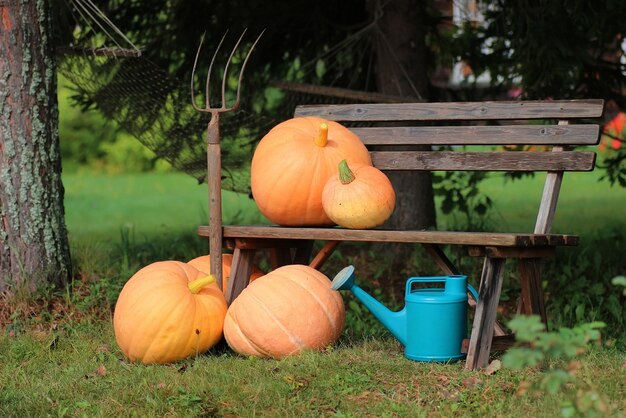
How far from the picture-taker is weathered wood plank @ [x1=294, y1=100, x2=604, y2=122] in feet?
14.1

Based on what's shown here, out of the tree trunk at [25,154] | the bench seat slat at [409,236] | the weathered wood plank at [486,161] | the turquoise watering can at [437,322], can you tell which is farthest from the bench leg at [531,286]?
the tree trunk at [25,154]

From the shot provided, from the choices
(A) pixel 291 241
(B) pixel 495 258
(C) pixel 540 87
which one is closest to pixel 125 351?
(A) pixel 291 241

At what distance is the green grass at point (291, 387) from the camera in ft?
10.8

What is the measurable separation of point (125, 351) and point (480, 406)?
1.61 m

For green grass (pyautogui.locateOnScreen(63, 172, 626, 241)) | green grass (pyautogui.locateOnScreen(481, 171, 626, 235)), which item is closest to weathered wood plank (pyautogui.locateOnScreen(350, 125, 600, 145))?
green grass (pyautogui.locateOnScreen(481, 171, 626, 235))

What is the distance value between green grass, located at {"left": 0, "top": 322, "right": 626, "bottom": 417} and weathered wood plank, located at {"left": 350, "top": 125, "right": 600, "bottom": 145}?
36.5 inches

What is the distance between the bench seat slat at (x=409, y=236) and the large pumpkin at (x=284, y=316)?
18 centimetres

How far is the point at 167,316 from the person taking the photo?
13.2ft

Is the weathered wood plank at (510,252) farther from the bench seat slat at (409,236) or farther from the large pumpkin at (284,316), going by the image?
the large pumpkin at (284,316)

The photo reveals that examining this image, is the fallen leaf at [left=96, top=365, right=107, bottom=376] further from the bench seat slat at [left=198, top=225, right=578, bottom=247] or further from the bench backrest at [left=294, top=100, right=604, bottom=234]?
the bench backrest at [left=294, top=100, right=604, bottom=234]

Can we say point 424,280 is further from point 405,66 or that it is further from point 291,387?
point 405,66

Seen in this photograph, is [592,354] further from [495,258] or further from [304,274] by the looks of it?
[304,274]

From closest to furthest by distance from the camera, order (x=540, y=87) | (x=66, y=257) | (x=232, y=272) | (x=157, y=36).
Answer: (x=232, y=272), (x=66, y=257), (x=540, y=87), (x=157, y=36)

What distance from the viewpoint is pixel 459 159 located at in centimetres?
458
